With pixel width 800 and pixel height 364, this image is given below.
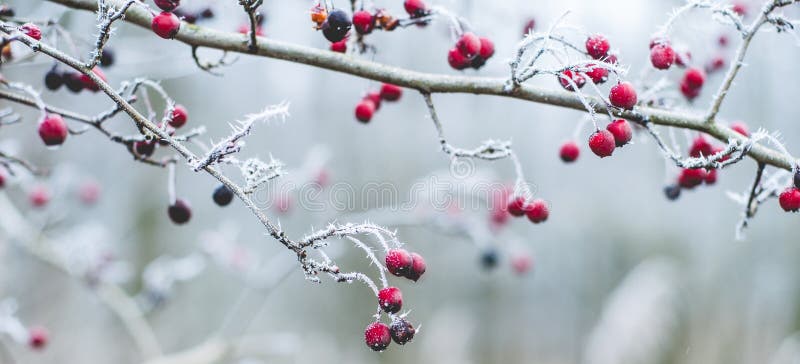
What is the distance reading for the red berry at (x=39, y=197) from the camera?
2250 mm

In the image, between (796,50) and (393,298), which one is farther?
(796,50)

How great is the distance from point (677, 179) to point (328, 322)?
218 inches

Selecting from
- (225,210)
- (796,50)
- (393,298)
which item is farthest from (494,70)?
(796,50)

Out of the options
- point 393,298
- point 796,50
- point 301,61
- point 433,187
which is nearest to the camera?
point 393,298

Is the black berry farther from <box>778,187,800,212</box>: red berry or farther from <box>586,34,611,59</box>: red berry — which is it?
<box>778,187,800,212</box>: red berry

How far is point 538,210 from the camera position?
1.30 m

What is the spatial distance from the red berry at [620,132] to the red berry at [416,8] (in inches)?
18.4

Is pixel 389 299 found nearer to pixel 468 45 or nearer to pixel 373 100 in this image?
pixel 468 45

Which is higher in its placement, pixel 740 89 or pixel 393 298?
pixel 740 89

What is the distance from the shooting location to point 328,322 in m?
6.58

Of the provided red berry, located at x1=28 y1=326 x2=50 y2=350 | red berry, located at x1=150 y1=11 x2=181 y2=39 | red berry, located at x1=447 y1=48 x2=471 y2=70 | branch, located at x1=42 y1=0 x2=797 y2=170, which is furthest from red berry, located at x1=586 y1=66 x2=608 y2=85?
red berry, located at x1=28 y1=326 x2=50 y2=350

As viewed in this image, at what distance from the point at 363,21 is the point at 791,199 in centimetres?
85

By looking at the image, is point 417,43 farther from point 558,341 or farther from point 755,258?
point 755,258

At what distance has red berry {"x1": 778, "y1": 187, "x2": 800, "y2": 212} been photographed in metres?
1.05
